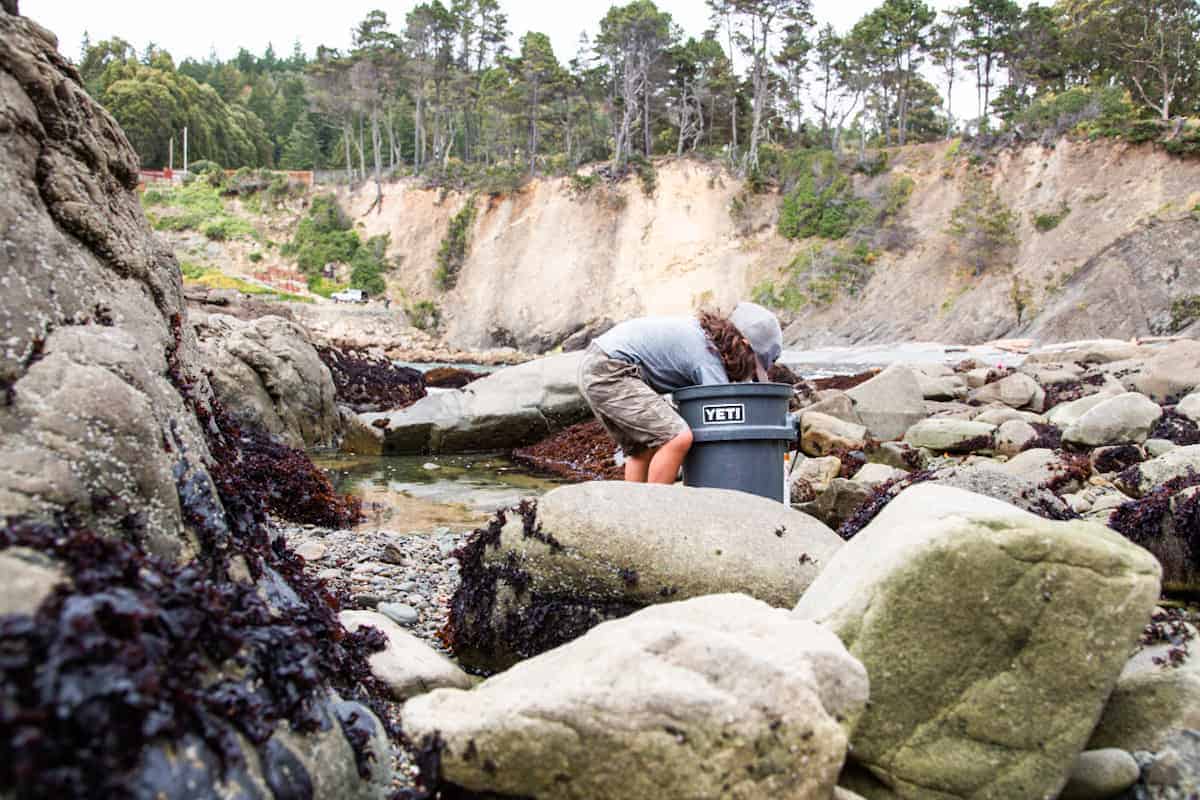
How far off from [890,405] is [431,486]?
272 inches

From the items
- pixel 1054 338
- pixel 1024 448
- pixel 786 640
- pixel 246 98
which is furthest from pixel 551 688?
pixel 246 98

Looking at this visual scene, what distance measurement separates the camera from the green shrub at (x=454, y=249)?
2282 inches

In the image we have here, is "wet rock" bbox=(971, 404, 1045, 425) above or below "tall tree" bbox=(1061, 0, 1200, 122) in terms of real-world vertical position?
below

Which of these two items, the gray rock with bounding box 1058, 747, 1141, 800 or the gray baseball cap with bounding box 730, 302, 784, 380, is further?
the gray baseball cap with bounding box 730, 302, 784, 380

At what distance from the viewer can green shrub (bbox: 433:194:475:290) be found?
57969 millimetres

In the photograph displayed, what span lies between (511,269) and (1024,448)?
1868 inches

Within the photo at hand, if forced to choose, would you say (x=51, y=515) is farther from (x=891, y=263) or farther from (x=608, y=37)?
(x=608, y=37)

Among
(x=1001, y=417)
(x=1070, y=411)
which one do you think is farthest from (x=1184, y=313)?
(x=1070, y=411)

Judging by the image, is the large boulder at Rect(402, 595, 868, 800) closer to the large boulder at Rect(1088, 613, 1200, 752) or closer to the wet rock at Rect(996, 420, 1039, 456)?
the large boulder at Rect(1088, 613, 1200, 752)

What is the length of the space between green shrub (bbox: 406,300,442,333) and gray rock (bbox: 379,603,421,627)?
52200mm

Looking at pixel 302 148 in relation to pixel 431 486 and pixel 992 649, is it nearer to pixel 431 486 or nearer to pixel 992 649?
pixel 431 486

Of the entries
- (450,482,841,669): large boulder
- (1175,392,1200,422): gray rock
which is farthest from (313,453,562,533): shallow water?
(1175,392,1200,422): gray rock

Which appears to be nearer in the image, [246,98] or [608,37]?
[608,37]

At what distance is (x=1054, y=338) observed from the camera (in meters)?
36.0
